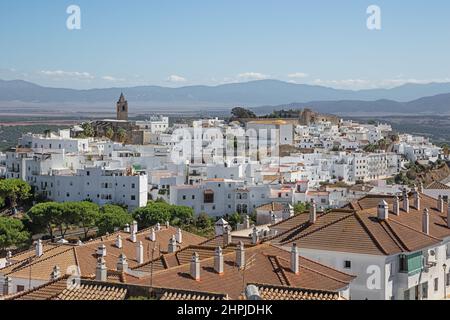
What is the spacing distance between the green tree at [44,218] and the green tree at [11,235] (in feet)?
6.61

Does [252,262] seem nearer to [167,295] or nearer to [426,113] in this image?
[167,295]

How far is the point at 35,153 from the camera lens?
56.1m

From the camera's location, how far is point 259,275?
44.1ft

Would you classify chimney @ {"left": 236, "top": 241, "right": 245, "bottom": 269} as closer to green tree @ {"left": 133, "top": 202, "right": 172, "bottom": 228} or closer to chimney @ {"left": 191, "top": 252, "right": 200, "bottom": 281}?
chimney @ {"left": 191, "top": 252, "right": 200, "bottom": 281}

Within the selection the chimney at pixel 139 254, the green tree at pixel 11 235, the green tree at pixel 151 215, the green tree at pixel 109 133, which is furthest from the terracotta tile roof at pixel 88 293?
the green tree at pixel 109 133

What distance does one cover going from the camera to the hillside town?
1341 centimetres

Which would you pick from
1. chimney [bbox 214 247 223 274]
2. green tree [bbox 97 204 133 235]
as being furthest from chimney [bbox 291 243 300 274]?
green tree [bbox 97 204 133 235]

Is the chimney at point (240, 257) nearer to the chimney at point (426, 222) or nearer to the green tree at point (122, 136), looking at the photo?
the chimney at point (426, 222)

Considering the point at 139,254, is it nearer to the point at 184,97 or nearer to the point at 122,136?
the point at 122,136

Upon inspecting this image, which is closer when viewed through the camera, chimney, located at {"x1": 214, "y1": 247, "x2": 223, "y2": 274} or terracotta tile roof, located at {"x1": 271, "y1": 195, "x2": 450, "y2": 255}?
chimney, located at {"x1": 214, "y1": 247, "x2": 223, "y2": 274}

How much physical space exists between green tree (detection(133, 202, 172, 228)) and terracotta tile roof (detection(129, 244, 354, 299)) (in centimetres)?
2517

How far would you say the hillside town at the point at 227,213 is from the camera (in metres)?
13.4

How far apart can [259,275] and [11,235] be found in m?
24.9
